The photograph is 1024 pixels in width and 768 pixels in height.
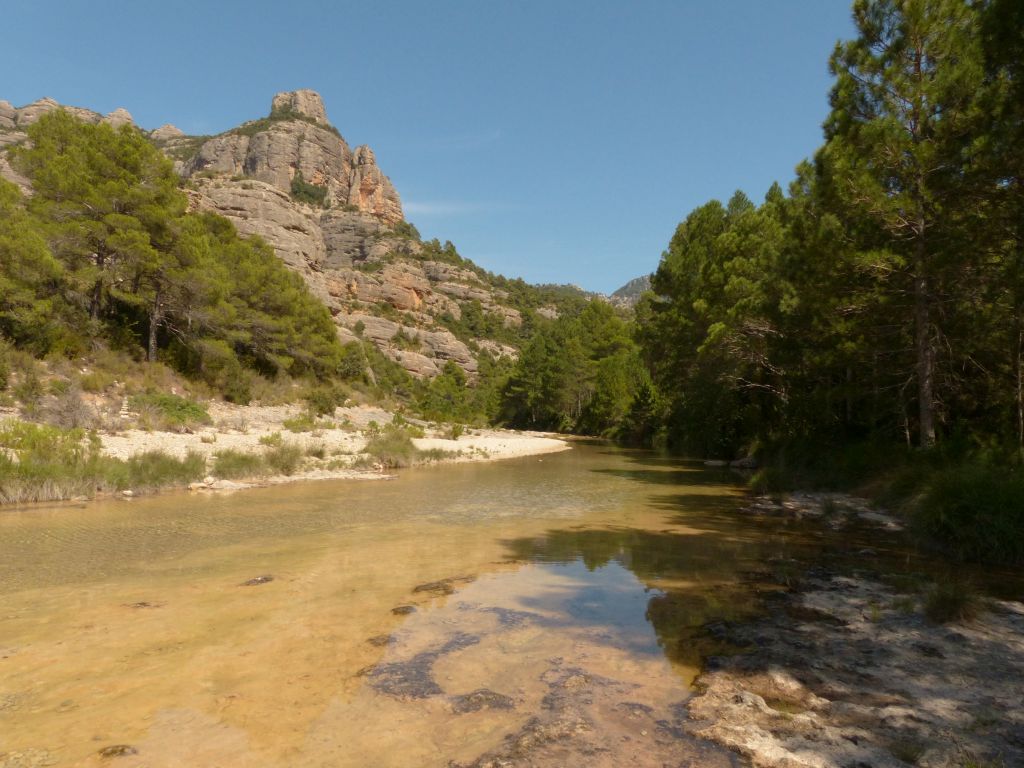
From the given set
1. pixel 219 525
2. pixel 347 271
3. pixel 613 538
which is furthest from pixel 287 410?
pixel 347 271

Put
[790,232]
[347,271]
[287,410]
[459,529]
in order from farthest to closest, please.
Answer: [347,271]
[287,410]
[790,232]
[459,529]

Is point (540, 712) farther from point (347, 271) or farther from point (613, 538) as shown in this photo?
point (347, 271)

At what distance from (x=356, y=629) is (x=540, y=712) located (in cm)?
268

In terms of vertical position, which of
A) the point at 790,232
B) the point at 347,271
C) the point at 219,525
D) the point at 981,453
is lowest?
the point at 219,525

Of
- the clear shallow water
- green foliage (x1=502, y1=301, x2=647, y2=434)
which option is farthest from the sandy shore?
green foliage (x1=502, y1=301, x2=647, y2=434)

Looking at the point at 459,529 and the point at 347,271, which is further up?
the point at 347,271

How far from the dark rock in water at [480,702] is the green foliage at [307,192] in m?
132

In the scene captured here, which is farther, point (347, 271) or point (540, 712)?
point (347, 271)

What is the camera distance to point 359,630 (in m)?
6.39

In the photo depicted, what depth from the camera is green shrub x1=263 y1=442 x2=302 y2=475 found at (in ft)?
64.4

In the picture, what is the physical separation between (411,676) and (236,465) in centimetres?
1516

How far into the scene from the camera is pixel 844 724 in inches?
163

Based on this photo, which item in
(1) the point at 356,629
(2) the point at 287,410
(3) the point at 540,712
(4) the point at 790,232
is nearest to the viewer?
(3) the point at 540,712

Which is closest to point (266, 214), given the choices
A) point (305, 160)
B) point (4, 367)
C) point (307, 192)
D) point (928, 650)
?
point (4, 367)
